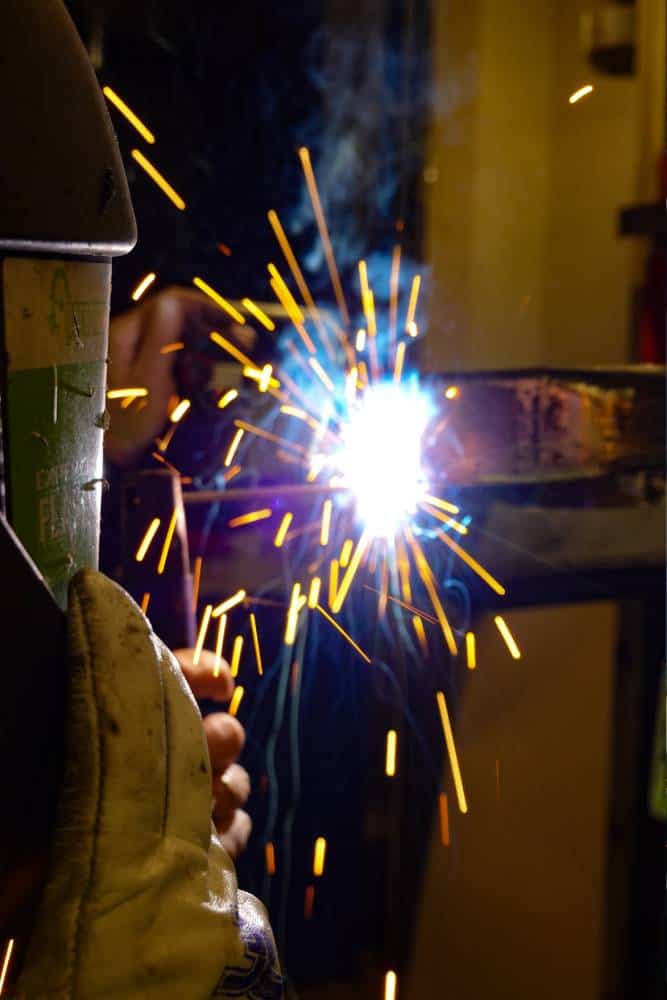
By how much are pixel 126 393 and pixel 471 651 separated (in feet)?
4.15

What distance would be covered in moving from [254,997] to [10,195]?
523 mm

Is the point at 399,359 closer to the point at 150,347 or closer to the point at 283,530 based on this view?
the point at 283,530

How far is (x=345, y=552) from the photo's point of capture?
1.85m

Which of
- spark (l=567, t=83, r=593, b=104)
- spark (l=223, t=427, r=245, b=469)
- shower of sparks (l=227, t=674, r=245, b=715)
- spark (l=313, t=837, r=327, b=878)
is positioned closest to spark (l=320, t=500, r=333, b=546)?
spark (l=223, t=427, r=245, b=469)

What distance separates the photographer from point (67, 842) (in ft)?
2.10

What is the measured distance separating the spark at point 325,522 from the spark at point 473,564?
207 millimetres

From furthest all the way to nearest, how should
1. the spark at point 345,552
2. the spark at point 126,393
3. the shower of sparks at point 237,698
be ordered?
the shower of sparks at point 237,698
the spark at point 345,552
the spark at point 126,393

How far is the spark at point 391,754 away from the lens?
2348 millimetres

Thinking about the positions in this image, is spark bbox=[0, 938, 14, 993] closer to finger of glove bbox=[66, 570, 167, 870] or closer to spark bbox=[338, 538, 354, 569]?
finger of glove bbox=[66, 570, 167, 870]

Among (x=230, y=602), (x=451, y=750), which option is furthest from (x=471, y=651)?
(x=230, y=602)

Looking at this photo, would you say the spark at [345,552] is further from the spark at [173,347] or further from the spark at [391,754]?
the spark at [391,754]

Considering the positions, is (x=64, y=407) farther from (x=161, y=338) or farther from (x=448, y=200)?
(x=448, y=200)

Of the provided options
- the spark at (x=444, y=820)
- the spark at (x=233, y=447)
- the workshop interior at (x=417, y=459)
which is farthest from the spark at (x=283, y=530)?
the spark at (x=444, y=820)

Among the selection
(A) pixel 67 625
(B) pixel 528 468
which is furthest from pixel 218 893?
(B) pixel 528 468
